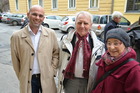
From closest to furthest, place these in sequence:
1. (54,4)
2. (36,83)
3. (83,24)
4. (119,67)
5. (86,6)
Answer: (119,67)
(83,24)
(36,83)
(86,6)
(54,4)

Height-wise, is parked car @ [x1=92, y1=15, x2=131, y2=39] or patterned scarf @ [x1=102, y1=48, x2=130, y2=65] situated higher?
parked car @ [x1=92, y1=15, x2=131, y2=39]

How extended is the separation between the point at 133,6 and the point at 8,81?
12.7 m

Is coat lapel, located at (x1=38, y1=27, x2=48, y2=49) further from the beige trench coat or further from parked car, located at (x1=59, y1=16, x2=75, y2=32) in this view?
parked car, located at (x1=59, y1=16, x2=75, y2=32)

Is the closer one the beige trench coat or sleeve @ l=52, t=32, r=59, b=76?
the beige trench coat

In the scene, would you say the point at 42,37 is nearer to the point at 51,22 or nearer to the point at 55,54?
the point at 55,54

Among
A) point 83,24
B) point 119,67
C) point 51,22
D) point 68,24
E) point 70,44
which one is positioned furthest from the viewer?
point 51,22

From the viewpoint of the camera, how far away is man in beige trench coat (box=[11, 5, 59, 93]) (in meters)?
1.89

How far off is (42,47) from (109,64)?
0.97 metres

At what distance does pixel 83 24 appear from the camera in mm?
1751

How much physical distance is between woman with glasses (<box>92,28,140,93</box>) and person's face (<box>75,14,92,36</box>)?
0.41m

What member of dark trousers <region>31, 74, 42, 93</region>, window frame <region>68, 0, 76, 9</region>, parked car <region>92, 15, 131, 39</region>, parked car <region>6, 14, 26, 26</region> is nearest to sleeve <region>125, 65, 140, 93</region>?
dark trousers <region>31, 74, 42, 93</region>

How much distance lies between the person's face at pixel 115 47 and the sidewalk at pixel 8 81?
2727 mm

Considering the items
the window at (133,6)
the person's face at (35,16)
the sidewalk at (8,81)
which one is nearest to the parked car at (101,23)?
the window at (133,6)

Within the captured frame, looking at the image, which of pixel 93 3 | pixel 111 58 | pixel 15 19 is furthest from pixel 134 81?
pixel 15 19
